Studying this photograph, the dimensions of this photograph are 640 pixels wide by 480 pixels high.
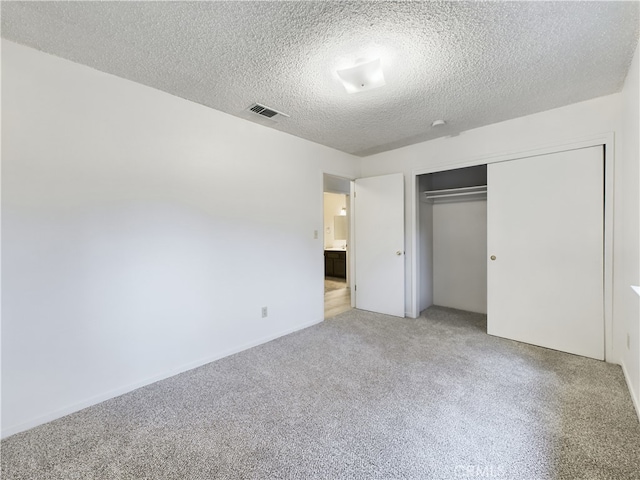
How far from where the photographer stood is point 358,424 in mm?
1758

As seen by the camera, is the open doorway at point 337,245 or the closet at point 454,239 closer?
the closet at point 454,239

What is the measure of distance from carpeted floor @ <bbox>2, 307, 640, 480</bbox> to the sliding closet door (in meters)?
0.34

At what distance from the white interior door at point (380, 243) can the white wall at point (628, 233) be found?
2078 millimetres

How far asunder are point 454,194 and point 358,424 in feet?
11.4

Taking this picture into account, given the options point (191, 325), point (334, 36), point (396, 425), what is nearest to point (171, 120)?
point (334, 36)

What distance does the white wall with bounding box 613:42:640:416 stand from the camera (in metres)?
1.91

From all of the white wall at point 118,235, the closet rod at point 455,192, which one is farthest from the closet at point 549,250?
the white wall at point 118,235

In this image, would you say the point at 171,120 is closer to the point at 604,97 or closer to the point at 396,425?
Answer: the point at 396,425

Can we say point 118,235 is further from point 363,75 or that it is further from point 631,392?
point 631,392

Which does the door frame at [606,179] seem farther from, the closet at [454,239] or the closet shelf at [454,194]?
the closet at [454,239]

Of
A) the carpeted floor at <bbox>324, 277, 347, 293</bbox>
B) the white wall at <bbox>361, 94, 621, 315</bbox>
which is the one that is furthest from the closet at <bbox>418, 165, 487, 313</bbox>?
the carpeted floor at <bbox>324, 277, 347, 293</bbox>

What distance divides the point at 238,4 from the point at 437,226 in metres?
3.97

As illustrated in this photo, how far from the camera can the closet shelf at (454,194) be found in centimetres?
388

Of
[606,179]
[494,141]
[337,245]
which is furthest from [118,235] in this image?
[337,245]
